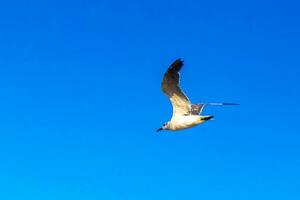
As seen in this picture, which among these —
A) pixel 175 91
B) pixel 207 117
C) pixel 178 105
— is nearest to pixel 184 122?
pixel 178 105

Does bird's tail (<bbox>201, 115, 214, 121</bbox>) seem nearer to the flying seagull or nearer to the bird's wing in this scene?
the flying seagull

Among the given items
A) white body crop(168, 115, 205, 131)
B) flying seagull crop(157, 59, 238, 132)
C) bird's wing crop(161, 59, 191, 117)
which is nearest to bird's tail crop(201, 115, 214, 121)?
flying seagull crop(157, 59, 238, 132)

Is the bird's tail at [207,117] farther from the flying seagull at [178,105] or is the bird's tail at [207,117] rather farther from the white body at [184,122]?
the white body at [184,122]

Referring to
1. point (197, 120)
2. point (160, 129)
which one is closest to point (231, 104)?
point (197, 120)

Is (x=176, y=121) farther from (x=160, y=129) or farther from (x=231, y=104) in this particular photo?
(x=231, y=104)

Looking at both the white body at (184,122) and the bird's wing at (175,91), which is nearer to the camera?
the bird's wing at (175,91)

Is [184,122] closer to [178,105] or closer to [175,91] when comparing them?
[178,105]

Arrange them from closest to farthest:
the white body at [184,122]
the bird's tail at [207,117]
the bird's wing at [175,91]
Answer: the bird's tail at [207,117] < the bird's wing at [175,91] < the white body at [184,122]

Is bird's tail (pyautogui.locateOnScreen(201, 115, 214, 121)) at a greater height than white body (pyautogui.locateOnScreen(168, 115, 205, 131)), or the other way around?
white body (pyautogui.locateOnScreen(168, 115, 205, 131))

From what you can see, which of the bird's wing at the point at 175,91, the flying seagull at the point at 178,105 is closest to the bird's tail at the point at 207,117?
the flying seagull at the point at 178,105

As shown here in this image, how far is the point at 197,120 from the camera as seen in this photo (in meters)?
38.6

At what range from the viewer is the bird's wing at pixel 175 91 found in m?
38.1

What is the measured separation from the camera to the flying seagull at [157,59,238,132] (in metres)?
38.2

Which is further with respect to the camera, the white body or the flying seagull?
the white body
